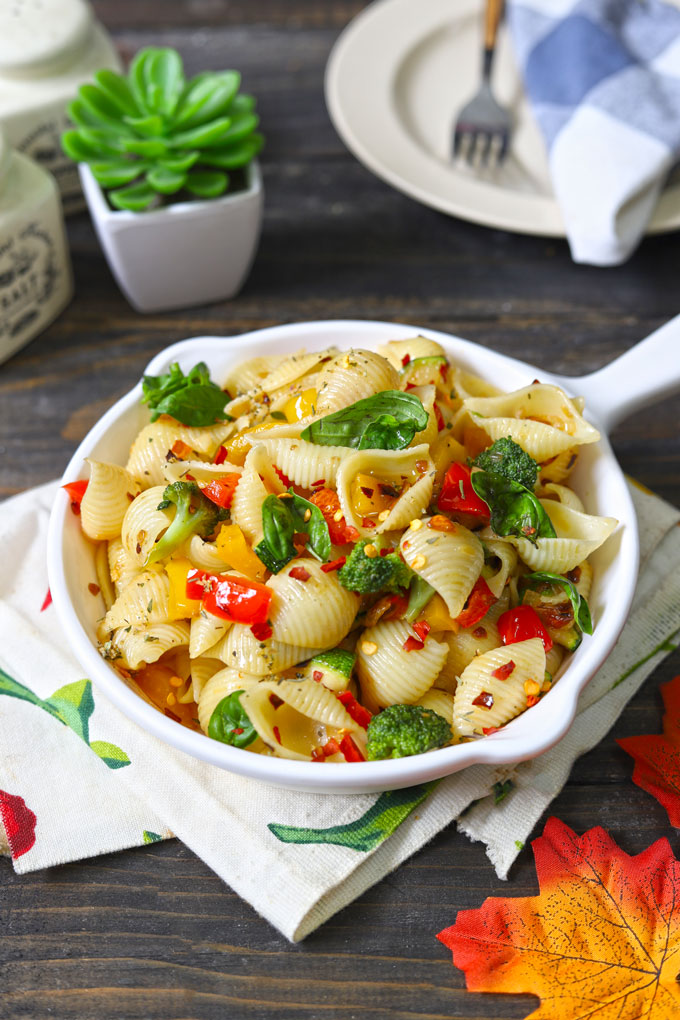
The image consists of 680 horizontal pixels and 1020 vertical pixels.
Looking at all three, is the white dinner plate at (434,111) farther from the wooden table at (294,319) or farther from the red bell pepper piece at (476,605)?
the red bell pepper piece at (476,605)

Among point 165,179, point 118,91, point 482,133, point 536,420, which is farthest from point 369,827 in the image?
point 482,133

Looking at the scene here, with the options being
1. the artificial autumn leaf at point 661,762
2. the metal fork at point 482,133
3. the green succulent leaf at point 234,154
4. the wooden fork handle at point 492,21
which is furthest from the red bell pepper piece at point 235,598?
the wooden fork handle at point 492,21

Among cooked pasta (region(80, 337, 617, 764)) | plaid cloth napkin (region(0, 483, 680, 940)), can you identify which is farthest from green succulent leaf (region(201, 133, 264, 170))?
plaid cloth napkin (region(0, 483, 680, 940))

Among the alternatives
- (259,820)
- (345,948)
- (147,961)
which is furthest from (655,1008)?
(147,961)

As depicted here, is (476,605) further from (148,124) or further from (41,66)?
(41,66)

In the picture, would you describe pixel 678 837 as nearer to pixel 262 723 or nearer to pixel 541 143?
pixel 262 723

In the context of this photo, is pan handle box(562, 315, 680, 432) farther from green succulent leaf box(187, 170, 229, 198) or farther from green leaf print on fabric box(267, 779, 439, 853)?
green succulent leaf box(187, 170, 229, 198)
